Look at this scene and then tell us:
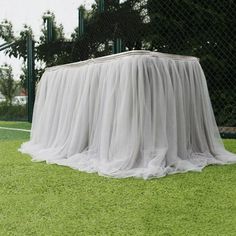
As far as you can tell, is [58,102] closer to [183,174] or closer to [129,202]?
[183,174]

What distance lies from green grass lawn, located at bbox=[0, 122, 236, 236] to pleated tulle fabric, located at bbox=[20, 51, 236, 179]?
0.21 metres

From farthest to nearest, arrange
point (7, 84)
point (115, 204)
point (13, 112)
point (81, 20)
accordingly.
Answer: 1. point (7, 84)
2. point (13, 112)
3. point (81, 20)
4. point (115, 204)

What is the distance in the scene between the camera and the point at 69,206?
179 cm

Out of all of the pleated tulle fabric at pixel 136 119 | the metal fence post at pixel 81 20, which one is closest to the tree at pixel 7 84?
the metal fence post at pixel 81 20

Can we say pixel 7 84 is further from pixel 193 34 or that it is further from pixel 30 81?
pixel 193 34

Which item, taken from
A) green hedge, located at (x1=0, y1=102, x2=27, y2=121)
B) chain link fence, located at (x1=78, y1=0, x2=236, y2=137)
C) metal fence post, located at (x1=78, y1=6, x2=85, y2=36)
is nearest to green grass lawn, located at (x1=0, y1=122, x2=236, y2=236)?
chain link fence, located at (x1=78, y1=0, x2=236, y2=137)

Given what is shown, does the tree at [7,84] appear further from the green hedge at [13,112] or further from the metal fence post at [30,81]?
the metal fence post at [30,81]

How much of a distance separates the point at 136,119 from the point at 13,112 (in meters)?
5.45

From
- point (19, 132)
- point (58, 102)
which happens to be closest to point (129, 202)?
point (58, 102)

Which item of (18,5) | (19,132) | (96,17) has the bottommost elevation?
(19,132)

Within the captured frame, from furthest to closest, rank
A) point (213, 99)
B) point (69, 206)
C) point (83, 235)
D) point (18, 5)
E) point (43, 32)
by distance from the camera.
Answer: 1. point (18, 5)
2. point (43, 32)
3. point (213, 99)
4. point (69, 206)
5. point (83, 235)

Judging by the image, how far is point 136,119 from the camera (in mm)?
2572

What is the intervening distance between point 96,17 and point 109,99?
11.9ft

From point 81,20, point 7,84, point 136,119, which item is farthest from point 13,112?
point 136,119
